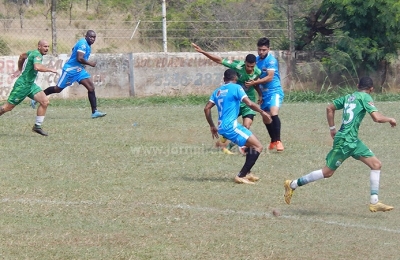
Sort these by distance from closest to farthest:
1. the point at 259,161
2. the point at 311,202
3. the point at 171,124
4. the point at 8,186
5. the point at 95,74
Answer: the point at 311,202 → the point at 8,186 → the point at 259,161 → the point at 171,124 → the point at 95,74

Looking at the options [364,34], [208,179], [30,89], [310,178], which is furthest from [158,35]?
[310,178]

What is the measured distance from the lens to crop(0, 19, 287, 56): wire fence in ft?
72.8

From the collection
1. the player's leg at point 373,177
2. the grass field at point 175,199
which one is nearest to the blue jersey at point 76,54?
the grass field at point 175,199

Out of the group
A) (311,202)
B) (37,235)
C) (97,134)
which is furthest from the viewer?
(97,134)

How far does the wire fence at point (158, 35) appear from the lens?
2220 cm

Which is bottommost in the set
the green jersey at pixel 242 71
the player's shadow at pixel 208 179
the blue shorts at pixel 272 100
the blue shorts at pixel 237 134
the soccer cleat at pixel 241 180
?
the player's shadow at pixel 208 179

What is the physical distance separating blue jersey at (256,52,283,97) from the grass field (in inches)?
38.8

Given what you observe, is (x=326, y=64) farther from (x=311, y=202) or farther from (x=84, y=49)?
(x=311, y=202)

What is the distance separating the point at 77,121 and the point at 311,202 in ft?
23.9

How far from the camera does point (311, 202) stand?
29.2ft

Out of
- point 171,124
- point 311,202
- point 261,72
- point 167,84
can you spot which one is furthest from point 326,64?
point 311,202

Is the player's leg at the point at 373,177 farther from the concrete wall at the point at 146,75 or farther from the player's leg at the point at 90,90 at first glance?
the concrete wall at the point at 146,75

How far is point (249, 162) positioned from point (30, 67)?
5.13 metres

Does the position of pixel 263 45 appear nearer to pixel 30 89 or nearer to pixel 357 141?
pixel 357 141
